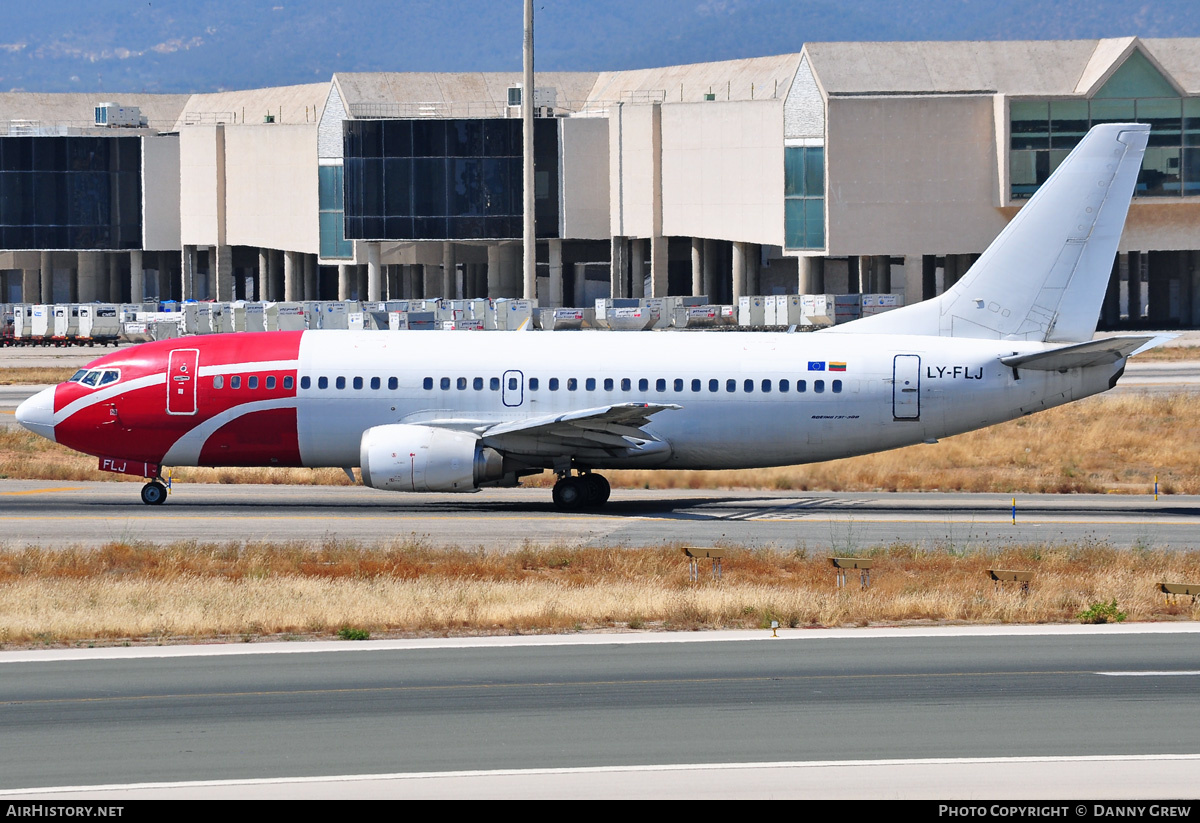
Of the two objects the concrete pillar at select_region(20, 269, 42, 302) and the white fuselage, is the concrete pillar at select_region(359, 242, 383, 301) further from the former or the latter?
the white fuselage

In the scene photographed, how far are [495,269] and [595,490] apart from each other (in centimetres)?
8376

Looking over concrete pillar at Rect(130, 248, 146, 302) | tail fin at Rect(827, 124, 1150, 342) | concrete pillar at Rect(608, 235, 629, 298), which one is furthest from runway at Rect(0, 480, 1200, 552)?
concrete pillar at Rect(130, 248, 146, 302)

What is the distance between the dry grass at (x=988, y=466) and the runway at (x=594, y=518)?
1315 millimetres

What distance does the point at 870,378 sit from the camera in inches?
1396

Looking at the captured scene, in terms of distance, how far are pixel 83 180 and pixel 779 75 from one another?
58080mm

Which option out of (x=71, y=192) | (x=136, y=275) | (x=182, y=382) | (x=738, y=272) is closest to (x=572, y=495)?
(x=182, y=382)

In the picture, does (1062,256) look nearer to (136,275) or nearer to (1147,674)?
(1147,674)

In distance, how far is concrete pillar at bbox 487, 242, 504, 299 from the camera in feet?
388

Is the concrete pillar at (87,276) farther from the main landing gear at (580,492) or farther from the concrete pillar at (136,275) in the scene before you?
the main landing gear at (580,492)

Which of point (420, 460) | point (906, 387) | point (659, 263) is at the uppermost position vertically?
point (659, 263)

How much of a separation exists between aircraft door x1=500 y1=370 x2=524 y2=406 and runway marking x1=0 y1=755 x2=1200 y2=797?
816 inches

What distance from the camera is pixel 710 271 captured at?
114375 millimetres

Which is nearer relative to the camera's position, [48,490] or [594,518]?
[594,518]

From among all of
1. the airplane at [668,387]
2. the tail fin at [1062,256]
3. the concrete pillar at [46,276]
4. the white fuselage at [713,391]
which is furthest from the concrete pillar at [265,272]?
the tail fin at [1062,256]
